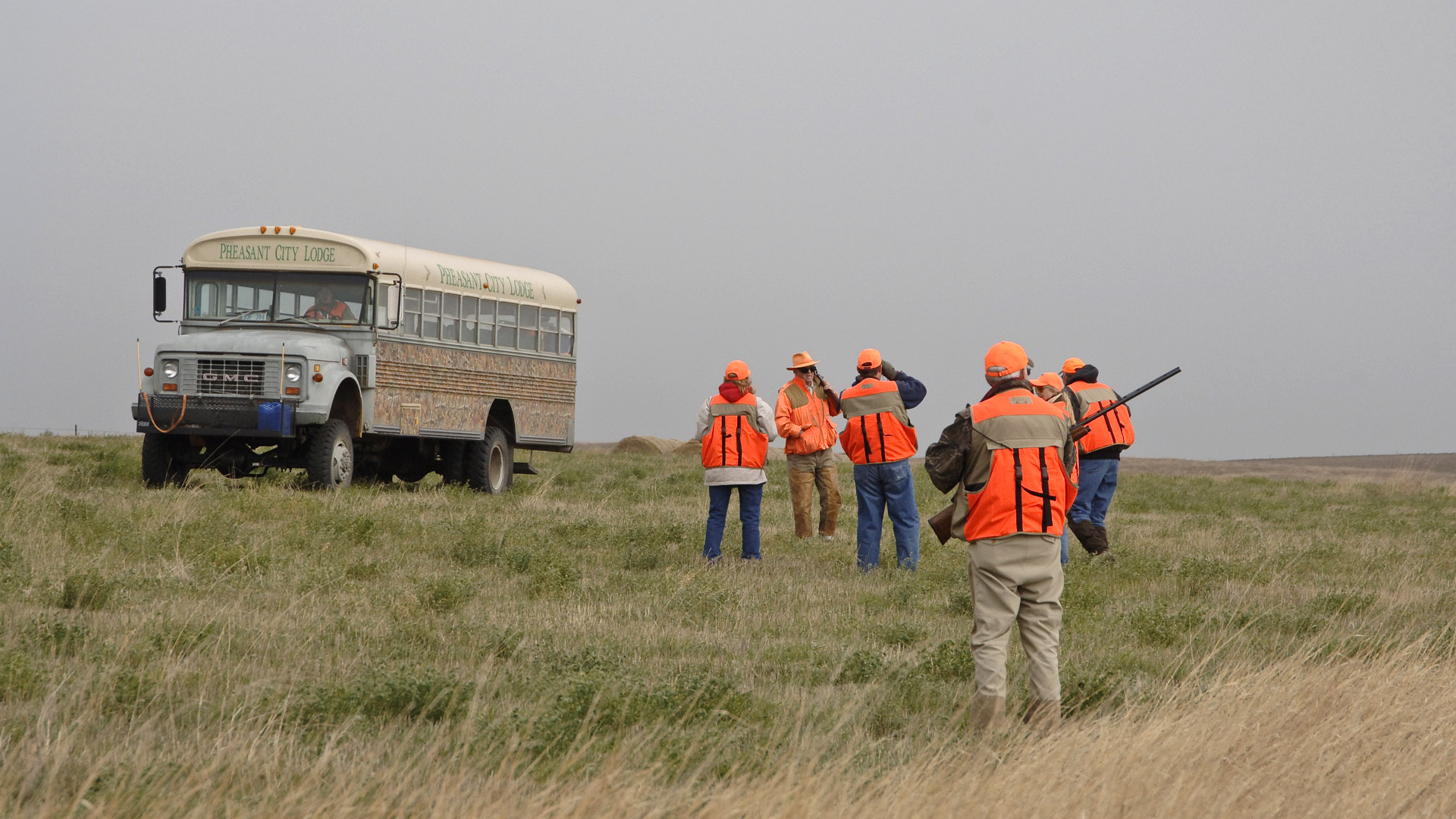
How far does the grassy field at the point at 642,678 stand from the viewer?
4.33 m

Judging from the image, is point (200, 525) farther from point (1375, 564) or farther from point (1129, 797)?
point (1375, 564)

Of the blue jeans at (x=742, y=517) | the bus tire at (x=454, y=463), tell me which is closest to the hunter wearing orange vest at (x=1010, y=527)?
the blue jeans at (x=742, y=517)

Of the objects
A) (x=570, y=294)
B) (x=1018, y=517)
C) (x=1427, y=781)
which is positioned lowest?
(x=1427, y=781)

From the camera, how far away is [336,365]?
15.0m

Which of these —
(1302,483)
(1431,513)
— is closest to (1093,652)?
(1431,513)

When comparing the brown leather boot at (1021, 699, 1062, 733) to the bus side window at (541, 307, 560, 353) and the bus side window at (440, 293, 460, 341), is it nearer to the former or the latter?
the bus side window at (440, 293, 460, 341)

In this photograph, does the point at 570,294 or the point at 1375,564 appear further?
the point at 570,294

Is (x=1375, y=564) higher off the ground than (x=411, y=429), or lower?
lower

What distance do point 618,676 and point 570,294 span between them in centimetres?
1356

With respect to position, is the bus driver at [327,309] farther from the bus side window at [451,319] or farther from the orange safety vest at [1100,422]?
the orange safety vest at [1100,422]

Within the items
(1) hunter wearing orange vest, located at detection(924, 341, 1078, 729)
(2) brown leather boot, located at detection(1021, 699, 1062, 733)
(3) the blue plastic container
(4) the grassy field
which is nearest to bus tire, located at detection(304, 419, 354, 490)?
(3) the blue plastic container

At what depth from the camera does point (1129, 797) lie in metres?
4.37

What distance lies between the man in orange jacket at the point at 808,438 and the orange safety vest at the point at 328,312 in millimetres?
5715

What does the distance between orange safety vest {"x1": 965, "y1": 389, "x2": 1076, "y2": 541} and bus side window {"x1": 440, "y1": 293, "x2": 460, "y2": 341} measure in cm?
1187
